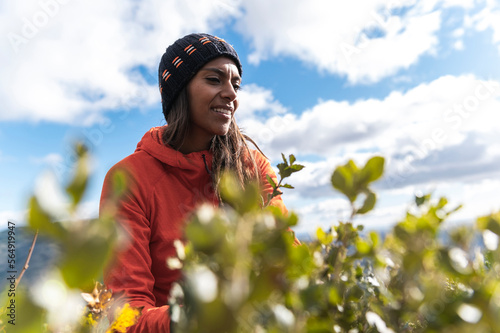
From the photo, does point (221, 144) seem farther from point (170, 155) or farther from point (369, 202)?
point (369, 202)

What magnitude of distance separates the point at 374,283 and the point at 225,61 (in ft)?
6.77

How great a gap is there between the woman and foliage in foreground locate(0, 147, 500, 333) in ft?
2.99

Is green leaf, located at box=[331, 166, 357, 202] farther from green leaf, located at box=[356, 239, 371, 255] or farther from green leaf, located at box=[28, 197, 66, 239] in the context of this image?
green leaf, located at box=[28, 197, 66, 239]

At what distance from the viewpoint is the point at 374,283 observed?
421mm

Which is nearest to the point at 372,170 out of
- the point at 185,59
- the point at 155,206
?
the point at 155,206

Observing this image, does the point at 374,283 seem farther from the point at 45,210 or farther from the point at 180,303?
the point at 45,210

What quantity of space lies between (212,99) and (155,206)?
29.6 inches

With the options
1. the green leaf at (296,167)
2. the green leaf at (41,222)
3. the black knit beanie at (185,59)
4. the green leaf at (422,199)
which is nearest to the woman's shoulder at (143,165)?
the black knit beanie at (185,59)

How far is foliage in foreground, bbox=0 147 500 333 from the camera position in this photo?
0.17 meters

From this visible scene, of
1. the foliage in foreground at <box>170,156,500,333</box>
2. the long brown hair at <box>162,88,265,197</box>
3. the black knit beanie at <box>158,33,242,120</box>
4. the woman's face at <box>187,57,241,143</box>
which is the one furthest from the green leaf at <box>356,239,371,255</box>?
the black knit beanie at <box>158,33,242,120</box>

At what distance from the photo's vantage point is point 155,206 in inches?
67.3

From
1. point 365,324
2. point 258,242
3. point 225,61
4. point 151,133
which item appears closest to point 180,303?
point 258,242

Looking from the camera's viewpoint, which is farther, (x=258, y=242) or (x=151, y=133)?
(x=151, y=133)

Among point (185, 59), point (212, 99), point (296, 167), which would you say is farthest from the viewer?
point (185, 59)
